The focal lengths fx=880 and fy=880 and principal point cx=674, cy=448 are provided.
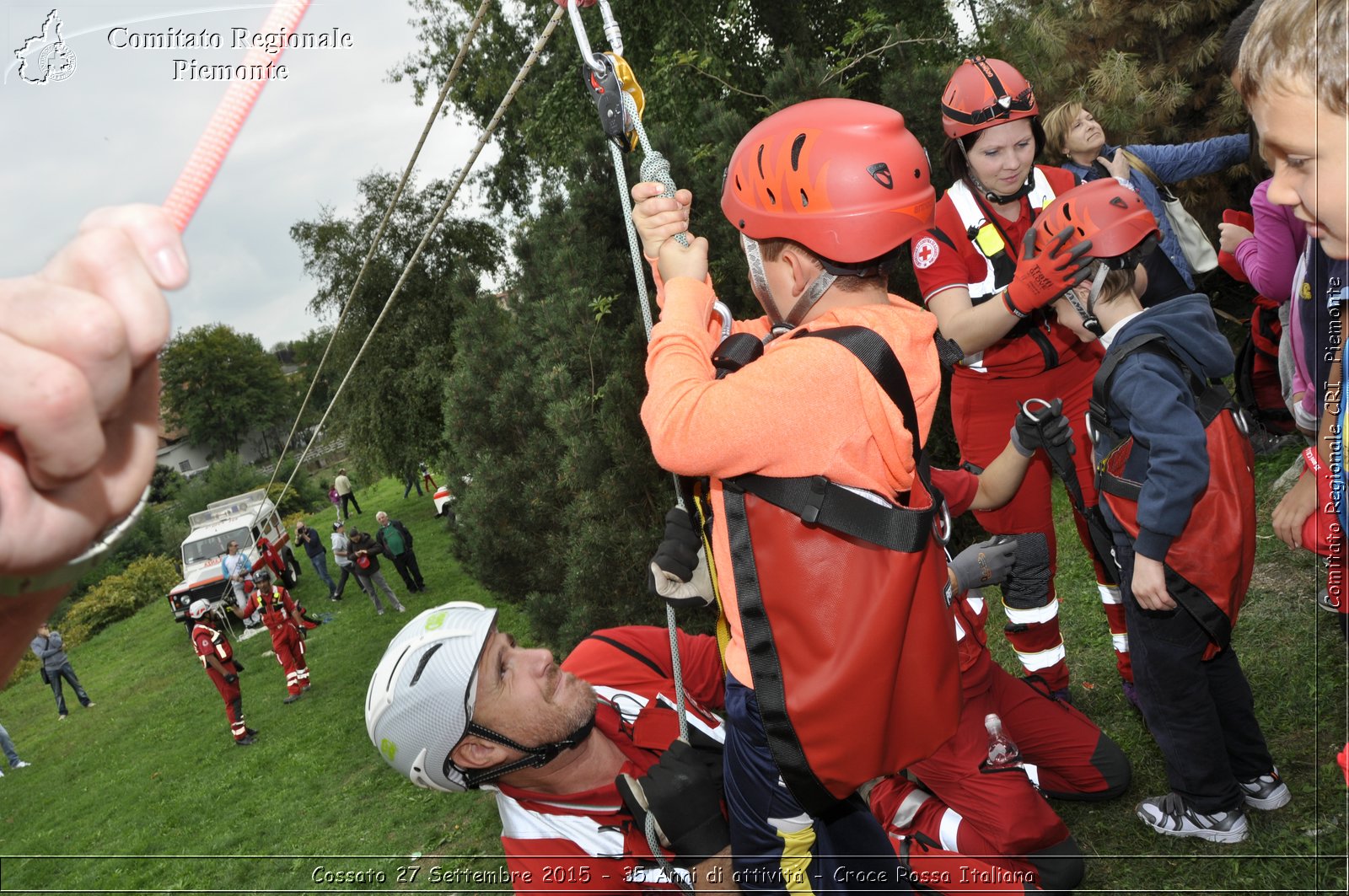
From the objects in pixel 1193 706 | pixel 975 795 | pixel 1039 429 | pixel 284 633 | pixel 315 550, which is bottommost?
pixel 315 550

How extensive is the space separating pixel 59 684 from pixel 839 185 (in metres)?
22.4

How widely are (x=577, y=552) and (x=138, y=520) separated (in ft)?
16.8

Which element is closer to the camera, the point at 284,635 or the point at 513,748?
the point at 513,748

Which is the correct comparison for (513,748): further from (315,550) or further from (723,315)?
(315,550)

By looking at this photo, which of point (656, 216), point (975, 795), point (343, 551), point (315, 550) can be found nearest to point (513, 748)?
point (975, 795)

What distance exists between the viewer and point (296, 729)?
14.1 m

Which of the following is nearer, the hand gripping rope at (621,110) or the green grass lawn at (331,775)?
the hand gripping rope at (621,110)

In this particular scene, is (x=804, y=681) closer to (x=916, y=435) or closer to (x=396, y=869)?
(x=916, y=435)

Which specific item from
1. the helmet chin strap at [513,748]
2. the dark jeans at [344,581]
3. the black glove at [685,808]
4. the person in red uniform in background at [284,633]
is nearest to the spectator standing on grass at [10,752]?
the person in red uniform in background at [284,633]

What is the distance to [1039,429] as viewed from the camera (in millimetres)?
3494

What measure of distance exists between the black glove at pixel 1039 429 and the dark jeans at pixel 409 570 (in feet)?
58.3

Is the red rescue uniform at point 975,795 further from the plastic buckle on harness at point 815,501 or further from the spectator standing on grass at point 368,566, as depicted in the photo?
the spectator standing on grass at point 368,566

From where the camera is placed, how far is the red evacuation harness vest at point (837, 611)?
79.8 inches

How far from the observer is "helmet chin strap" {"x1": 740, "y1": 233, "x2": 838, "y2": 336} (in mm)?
2244
